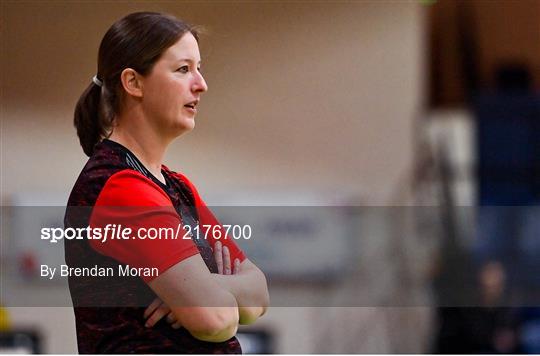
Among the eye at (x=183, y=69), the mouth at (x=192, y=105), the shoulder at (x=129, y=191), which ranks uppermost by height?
the eye at (x=183, y=69)

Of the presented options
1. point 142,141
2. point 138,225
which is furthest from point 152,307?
point 142,141

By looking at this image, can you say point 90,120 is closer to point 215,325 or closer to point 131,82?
point 131,82

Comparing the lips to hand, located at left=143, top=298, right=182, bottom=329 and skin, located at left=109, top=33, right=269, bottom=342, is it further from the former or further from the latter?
hand, located at left=143, top=298, right=182, bottom=329

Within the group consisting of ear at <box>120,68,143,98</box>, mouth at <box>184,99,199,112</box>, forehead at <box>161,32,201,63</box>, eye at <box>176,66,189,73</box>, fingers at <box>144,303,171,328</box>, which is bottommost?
fingers at <box>144,303,171,328</box>

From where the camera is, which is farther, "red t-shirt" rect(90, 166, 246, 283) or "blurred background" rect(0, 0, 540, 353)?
"blurred background" rect(0, 0, 540, 353)

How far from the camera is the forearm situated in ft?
4.30

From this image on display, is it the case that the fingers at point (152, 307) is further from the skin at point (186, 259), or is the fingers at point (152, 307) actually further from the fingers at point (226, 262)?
the fingers at point (226, 262)

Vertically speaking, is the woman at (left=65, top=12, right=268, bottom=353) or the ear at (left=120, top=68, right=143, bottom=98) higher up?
the ear at (left=120, top=68, right=143, bottom=98)

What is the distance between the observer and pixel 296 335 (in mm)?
1660

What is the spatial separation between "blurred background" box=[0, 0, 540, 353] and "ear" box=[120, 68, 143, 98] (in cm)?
8

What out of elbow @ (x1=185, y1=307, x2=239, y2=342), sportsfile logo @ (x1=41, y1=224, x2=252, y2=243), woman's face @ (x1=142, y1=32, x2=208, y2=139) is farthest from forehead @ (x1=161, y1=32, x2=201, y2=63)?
elbow @ (x1=185, y1=307, x2=239, y2=342)

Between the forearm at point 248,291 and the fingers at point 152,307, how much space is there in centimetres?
8

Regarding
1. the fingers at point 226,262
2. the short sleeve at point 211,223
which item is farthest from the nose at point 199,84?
the fingers at point 226,262

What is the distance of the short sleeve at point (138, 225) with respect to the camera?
1283 mm
